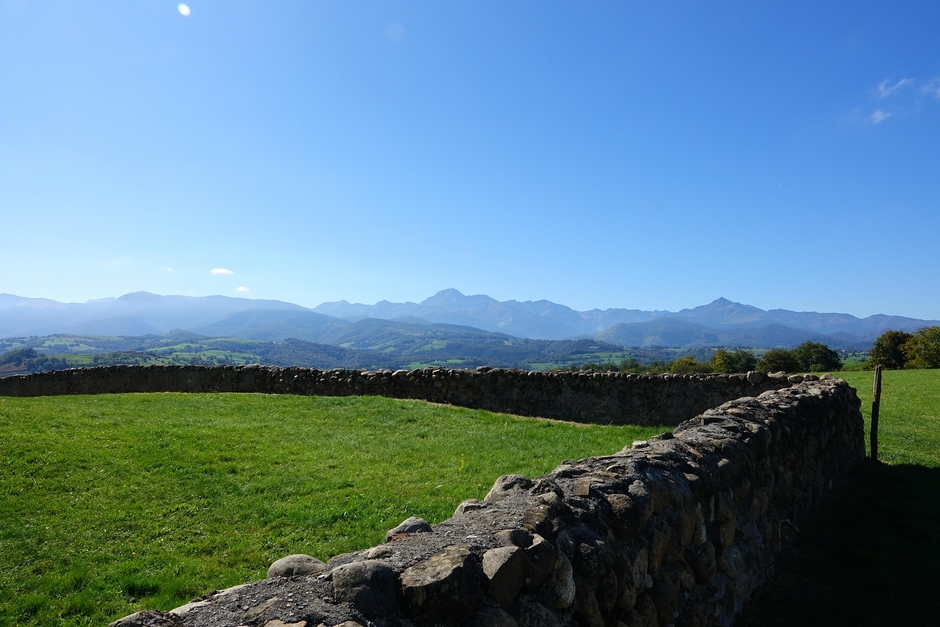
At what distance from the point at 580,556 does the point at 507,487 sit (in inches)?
41.5

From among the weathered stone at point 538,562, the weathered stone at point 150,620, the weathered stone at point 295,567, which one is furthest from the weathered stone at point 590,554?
the weathered stone at point 150,620

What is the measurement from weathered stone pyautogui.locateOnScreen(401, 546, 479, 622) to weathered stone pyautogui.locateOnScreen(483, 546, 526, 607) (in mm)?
98

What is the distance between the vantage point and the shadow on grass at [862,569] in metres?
5.51

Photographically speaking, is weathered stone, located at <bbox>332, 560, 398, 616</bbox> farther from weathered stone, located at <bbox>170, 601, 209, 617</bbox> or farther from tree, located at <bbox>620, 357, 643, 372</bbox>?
tree, located at <bbox>620, 357, 643, 372</bbox>

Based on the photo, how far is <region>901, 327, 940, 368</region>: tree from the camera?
46.8m

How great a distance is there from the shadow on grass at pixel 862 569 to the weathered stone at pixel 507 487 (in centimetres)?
312

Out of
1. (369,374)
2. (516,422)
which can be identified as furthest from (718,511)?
(369,374)

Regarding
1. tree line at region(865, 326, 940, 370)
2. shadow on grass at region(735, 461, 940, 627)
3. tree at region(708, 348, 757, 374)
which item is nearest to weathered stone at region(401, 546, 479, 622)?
shadow on grass at region(735, 461, 940, 627)

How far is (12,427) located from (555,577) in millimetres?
12066

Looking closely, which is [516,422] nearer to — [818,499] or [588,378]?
[588,378]

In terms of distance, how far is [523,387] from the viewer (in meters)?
20.8

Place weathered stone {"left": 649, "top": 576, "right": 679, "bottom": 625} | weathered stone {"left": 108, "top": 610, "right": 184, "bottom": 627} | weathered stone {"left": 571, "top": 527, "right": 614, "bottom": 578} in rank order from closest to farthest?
weathered stone {"left": 108, "top": 610, "right": 184, "bottom": 627} → weathered stone {"left": 571, "top": 527, "right": 614, "bottom": 578} → weathered stone {"left": 649, "top": 576, "right": 679, "bottom": 625}

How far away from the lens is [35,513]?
272 inches

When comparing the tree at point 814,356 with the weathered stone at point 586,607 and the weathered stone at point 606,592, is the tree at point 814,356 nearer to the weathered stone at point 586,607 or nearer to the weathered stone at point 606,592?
the weathered stone at point 606,592
